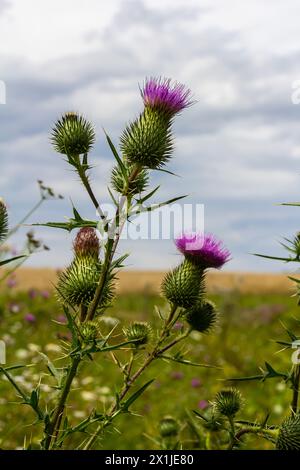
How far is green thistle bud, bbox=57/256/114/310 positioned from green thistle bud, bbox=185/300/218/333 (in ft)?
1.94

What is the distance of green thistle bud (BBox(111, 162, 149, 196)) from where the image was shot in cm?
320

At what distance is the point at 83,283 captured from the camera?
3.46 m

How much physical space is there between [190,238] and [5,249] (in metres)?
2.12

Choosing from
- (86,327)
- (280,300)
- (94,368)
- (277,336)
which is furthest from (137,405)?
(280,300)

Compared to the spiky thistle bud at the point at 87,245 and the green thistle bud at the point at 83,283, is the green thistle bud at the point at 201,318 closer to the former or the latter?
the green thistle bud at the point at 83,283

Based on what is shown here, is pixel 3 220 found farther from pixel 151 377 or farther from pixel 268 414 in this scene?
pixel 151 377

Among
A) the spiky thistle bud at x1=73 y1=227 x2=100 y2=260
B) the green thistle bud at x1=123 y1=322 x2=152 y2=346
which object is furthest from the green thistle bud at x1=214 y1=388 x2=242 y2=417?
the spiky thistle bud at x1=73 y1=227 x2=100 y2=260

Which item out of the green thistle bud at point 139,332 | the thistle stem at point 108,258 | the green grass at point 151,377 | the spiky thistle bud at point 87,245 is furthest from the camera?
the green grass at point 151,377

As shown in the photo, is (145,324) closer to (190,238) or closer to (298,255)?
(190,238)

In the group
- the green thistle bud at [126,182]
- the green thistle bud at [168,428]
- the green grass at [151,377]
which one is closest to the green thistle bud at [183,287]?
the green thistle bud at [126,182]

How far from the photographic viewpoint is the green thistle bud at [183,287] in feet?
12.6

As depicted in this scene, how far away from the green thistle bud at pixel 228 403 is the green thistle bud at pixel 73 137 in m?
1.61

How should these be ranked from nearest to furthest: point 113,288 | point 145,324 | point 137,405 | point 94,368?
point 113,288, point 145,324, point 137,405, point 94,368

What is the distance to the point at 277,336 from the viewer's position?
13.4 m
